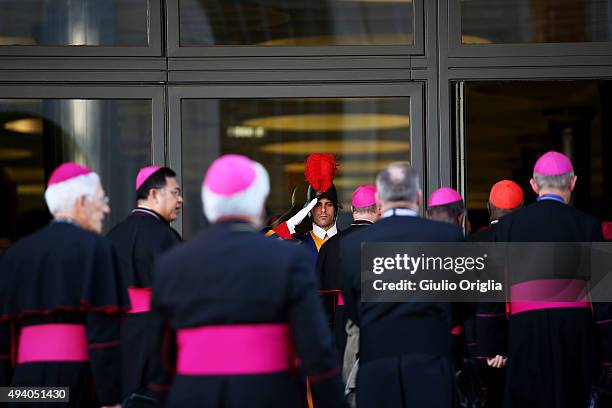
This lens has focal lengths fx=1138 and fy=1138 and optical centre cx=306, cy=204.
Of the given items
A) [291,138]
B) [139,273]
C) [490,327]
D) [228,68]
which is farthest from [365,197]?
[291,138]

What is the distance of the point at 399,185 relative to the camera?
17.4ft

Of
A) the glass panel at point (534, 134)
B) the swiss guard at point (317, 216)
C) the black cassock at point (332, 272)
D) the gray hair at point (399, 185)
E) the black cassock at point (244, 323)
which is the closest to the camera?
the black cassock at point (244, 323)

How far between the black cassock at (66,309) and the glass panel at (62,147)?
2.91 metres

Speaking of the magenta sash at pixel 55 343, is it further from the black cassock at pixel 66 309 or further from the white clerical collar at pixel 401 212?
the white clerical collar at pixel 401 212

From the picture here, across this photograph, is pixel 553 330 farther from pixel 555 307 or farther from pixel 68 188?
pixel 68 188

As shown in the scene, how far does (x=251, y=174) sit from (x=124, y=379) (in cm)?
255

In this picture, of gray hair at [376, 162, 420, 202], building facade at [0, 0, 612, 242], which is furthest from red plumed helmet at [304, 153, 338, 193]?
gray hair at [376, 162, 420, 202]

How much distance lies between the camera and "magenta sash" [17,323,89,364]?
518 cm

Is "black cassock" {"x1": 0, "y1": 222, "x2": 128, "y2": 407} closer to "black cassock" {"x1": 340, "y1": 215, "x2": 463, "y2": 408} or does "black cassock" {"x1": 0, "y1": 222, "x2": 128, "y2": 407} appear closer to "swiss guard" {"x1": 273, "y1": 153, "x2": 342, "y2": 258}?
"black cassock" {"x1": 340, "y1": 215, "x2": 463, "y2": 408}

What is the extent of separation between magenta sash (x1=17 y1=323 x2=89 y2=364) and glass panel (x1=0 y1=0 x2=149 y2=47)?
3.34 meters

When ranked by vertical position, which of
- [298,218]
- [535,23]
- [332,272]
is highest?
[535,23]

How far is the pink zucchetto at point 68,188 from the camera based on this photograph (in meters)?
5.33

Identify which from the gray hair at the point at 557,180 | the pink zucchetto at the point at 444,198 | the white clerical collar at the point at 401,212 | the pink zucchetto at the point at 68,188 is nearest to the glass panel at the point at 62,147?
the pink zucchetto at the point at 444,198

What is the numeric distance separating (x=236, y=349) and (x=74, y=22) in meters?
4.56
